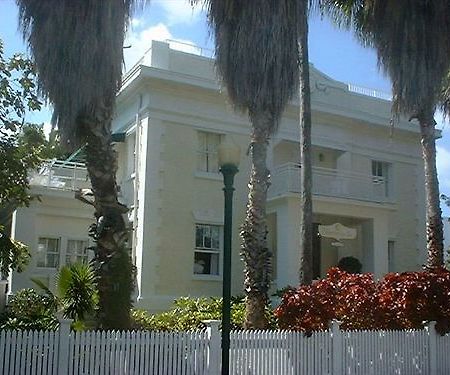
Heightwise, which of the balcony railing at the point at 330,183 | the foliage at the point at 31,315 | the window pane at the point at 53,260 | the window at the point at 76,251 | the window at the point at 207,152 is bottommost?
the foliage at the point at 31,315

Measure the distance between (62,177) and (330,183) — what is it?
9.57 metres

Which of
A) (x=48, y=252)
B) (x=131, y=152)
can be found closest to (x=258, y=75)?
(x=131, y=152)

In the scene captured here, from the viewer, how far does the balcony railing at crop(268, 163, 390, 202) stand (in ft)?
72.4

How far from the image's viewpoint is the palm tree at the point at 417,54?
16922 mm

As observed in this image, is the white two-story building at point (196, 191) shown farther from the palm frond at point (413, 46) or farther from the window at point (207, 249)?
the palm frond at point (413, 46)

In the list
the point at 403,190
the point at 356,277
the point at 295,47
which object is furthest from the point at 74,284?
the point at 403,190

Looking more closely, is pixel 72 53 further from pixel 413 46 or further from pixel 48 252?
pixel 48 252

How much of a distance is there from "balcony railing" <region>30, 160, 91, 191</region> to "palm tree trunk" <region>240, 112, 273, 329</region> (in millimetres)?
10214

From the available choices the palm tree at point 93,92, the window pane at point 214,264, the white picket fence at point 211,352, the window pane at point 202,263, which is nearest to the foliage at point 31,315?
the palm tree at point 93,92

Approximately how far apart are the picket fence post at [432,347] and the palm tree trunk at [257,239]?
3446mm

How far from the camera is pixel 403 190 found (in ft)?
89.0

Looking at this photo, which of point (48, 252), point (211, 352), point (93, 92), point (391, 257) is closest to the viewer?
point (211, 352)

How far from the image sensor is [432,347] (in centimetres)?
1362

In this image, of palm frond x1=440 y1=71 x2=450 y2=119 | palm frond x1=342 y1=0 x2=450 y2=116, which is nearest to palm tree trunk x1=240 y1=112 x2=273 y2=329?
palm frond x1=342 y1=0 x2=450 y2=116
